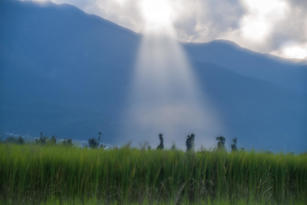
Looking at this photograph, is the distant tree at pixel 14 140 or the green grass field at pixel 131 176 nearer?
the green grass field at pixel 131 176

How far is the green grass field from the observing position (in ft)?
16.7

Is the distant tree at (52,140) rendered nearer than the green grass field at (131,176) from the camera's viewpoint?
No

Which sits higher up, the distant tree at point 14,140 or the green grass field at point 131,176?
the distant tree at point 14,140

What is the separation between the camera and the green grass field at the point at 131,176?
509 cm

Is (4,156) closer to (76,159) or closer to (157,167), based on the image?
(76,159)

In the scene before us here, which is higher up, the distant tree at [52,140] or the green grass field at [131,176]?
the distant tree at [52,140]

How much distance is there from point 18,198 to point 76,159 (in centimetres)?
104

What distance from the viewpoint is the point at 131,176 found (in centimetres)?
529

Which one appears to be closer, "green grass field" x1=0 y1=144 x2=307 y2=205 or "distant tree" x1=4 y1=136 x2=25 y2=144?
"green grass field" x1=0 y1=144 x2=307 y2=205

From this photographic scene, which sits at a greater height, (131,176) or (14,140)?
(14,140)

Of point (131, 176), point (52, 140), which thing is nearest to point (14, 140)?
point (52, 140)

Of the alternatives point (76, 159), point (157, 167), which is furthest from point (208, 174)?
point (76, 159)

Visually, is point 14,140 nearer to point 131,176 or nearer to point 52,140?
point 52,140

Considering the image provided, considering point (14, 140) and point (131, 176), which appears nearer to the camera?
point (131, 176)
